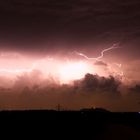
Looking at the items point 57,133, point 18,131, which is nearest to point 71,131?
point 57,133

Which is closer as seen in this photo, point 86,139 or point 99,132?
point 86,139

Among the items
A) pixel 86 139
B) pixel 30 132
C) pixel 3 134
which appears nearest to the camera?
pixel 86 139

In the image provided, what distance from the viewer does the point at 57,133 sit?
70375mm

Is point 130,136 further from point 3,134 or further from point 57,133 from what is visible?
point 3,134

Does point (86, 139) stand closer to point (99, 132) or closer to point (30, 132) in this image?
point (99, 132)

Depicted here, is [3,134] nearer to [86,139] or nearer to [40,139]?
[40,139]

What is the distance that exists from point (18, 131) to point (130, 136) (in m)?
21.0

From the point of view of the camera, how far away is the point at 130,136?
212 feet

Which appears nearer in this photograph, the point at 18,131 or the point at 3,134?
the point at 3,134

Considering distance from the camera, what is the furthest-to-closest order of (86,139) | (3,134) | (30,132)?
(30,132) → (3,134) → (86,139)

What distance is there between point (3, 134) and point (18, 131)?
→ 638 centimetres

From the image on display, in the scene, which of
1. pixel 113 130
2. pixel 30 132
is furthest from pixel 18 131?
pixel 113 130

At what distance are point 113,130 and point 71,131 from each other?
771 centimetres

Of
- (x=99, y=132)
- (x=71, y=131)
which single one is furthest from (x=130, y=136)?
(x=71, y=131)
